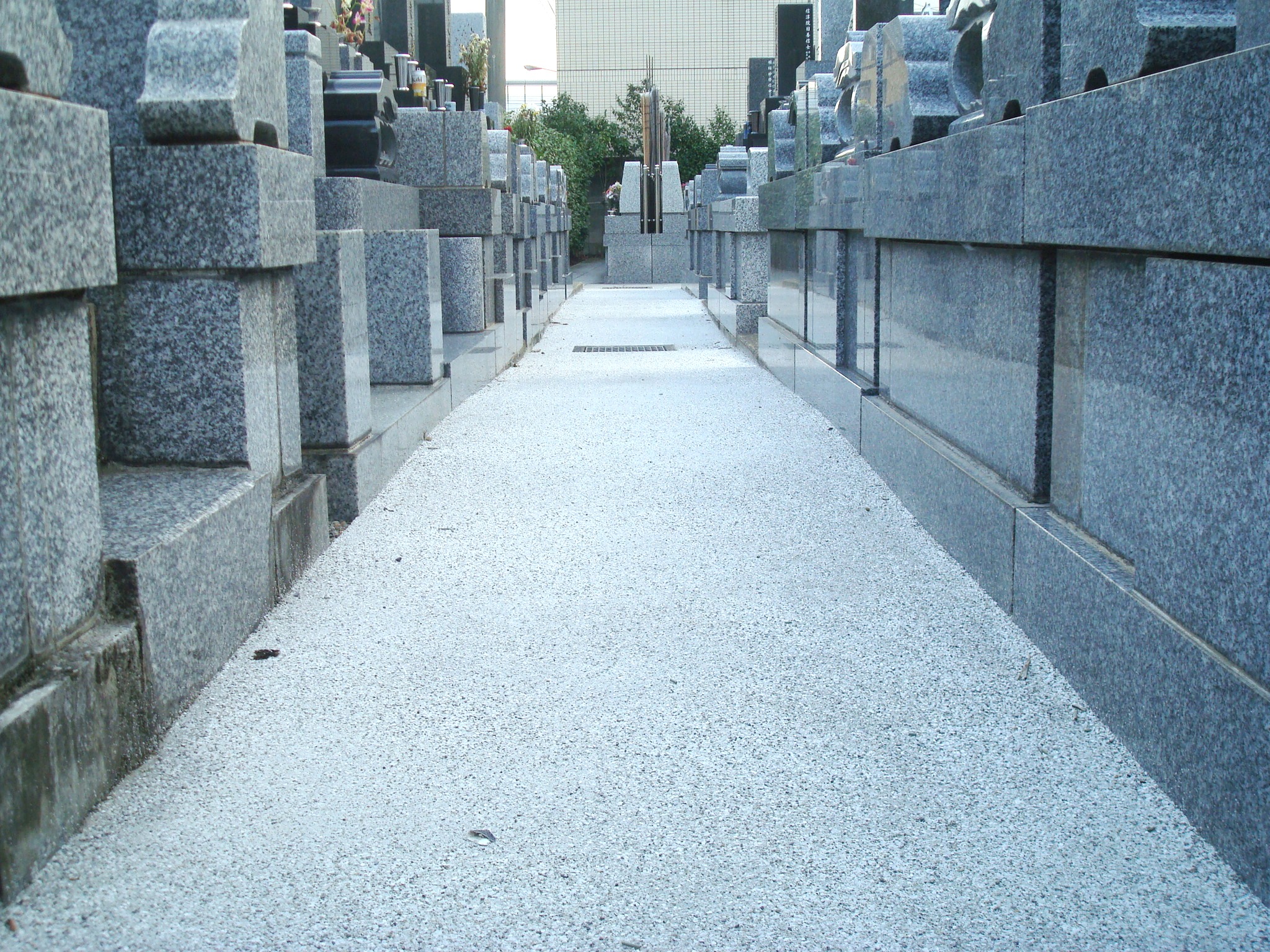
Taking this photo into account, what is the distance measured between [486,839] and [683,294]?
23.5 meters

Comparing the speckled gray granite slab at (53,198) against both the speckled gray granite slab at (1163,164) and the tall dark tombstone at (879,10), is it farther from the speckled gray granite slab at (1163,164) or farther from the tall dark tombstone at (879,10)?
the tall dark tombstone at (879,10)

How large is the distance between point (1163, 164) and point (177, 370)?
2.73 meters

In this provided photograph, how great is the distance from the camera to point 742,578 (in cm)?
449

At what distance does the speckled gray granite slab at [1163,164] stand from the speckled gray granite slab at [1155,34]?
0.08m

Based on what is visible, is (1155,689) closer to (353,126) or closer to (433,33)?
(353,126)

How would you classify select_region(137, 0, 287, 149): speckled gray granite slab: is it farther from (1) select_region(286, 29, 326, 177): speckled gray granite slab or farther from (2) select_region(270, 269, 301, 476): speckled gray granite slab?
(1) select_region(286, 29, 326, 177): speckled gray granite slab

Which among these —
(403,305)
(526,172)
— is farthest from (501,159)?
(526,172)

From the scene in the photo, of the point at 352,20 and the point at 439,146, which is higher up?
the point at 352,20

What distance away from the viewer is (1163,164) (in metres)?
2.88

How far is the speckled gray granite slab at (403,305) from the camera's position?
281 inches

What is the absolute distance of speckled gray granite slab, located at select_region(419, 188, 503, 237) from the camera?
30.9 feet

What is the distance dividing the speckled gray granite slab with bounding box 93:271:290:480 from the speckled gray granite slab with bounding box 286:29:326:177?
208 centimetres

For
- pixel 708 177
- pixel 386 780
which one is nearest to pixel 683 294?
pixel 708 177

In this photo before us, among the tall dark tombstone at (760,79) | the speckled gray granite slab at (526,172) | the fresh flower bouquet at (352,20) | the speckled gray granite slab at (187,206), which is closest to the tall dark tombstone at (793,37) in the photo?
the speckled gray granite slab at (526,172)
